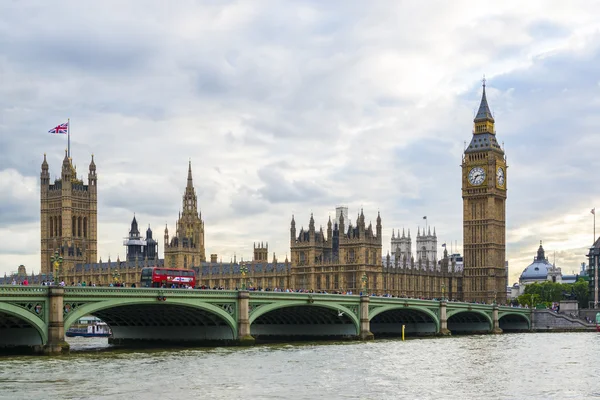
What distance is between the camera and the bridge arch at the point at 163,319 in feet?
234

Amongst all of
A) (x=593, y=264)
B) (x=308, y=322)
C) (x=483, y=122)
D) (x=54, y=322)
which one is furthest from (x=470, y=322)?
(x=54, y=322)

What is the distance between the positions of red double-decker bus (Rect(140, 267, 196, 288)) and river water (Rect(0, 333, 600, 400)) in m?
11.0

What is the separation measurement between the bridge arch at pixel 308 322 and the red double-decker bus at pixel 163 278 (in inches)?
311

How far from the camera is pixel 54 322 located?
65.2 meters

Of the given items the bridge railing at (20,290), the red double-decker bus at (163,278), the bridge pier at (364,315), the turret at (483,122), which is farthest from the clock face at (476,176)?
the bridge railing at (20,290)

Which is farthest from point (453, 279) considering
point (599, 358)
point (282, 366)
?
point (282, 366)

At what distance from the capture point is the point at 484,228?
176625 mm

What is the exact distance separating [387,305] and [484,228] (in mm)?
79511

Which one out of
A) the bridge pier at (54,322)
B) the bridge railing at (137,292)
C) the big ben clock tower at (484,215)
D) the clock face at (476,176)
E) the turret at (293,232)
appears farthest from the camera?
the clock face at (476,176)

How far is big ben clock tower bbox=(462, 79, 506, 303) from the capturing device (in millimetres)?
174875

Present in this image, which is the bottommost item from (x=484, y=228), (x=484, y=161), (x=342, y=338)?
(x=342, y=338)

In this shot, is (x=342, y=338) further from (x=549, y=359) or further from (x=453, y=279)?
(x=453, y=279)

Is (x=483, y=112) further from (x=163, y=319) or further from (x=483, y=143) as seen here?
(x=163, y=319)

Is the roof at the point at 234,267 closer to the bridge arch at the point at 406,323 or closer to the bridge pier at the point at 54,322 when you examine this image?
the bridge arch at the point at 406,323
